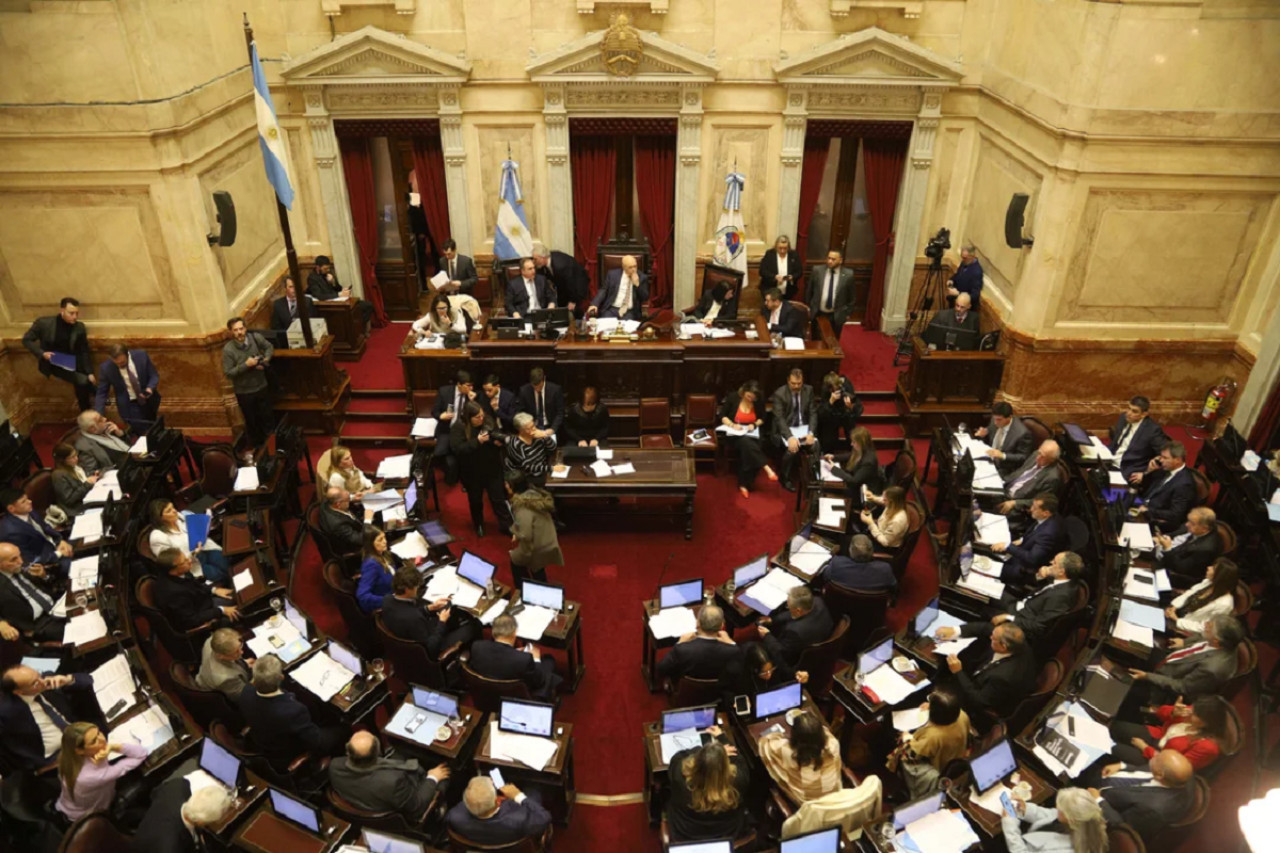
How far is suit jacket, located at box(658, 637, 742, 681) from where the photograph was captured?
6664mm

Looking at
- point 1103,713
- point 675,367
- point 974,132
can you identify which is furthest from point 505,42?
point 1103,713

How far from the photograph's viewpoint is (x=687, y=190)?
1231 cm

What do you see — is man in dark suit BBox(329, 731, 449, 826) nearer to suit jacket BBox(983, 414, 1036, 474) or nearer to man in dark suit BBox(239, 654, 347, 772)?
man in dark suit BBox(239, 654, 347, 772)

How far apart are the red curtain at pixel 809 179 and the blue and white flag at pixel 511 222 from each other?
382 cm

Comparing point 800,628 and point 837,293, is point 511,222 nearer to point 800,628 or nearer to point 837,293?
point 837,293

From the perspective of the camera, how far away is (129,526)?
8.05m

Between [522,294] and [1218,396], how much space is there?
27.9ft

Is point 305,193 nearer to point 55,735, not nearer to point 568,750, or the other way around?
point 55,735

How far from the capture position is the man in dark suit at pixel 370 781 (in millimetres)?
5688

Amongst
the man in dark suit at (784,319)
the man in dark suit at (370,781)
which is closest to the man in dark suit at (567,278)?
the man in dark suit at (784,319)

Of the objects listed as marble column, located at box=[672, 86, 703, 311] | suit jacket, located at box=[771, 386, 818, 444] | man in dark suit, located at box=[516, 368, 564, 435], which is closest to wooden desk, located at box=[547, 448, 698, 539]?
man in dark suit, located at box=[516, 368, 564, 435]

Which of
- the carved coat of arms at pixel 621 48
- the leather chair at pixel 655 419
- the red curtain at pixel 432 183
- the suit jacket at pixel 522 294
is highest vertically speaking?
the carved coat of arms at pixel 621 48

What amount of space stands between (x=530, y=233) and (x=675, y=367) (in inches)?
135

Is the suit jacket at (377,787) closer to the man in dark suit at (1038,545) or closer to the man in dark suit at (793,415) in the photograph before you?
the man in dark suit at (1038,545)
